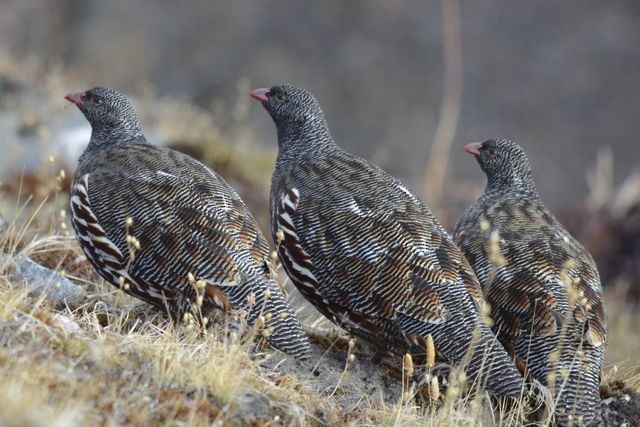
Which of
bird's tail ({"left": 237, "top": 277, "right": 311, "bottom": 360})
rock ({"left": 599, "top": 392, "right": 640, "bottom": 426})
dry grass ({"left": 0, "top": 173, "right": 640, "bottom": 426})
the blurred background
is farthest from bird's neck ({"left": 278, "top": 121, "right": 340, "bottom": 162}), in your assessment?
the blurred background

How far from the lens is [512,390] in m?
8.12

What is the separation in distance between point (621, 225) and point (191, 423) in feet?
56.8

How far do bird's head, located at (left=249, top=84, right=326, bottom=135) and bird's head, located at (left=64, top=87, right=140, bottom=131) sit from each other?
1.23 m

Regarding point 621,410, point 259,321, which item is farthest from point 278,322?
point 621,410

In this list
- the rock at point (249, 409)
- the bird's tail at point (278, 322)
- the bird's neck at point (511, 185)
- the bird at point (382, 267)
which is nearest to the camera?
the rock at point (249, 409)

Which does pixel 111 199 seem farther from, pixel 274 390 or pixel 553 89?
pixel 553 89

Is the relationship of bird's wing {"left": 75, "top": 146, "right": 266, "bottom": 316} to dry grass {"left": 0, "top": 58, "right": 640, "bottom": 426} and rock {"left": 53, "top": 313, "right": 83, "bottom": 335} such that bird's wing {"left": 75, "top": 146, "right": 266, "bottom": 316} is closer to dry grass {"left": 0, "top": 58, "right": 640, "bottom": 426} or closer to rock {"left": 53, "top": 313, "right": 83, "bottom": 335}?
dry grass {"left": 0, "top": 58, "right": 640, "bottom": 426}

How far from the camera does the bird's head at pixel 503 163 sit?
11.0 metres

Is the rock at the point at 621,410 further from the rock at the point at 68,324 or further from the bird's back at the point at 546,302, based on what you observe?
the rock at the point at 68,324

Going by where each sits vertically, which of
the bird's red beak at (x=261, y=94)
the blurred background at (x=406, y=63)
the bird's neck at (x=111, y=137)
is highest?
the blurred background at (x=406, y=63)

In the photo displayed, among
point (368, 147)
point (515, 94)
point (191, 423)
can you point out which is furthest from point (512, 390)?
point (515, 94)

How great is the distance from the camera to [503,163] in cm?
1102

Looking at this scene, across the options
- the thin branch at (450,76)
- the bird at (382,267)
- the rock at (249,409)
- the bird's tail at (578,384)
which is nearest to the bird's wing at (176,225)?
the bird at (382,267)

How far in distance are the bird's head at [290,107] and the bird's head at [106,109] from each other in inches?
48.3
